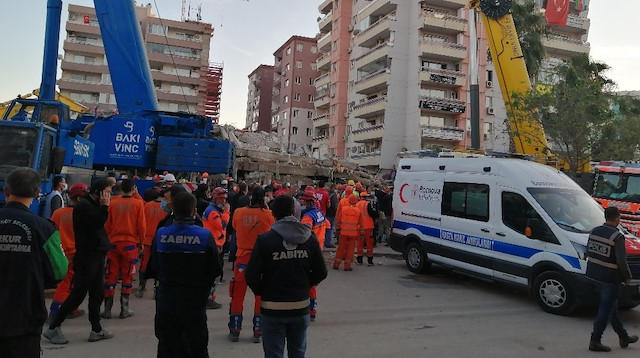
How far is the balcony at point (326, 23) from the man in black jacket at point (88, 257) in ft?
165

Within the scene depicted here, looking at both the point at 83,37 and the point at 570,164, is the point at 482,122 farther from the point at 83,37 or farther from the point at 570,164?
the point at 83,37

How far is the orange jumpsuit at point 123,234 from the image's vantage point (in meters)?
5.80

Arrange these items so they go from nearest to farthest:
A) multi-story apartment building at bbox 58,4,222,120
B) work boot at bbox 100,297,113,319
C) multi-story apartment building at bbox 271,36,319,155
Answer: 1. work boot at bbox 100,297,113,319
2. multi-story apartment building at bbox 58,4,222,120
3. multi-story apartment building at bbox 271,36,319,155

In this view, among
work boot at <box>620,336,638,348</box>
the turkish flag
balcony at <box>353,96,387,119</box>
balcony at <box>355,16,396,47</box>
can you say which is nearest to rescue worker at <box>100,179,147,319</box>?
work boot at <box>620,336,638,348</box>

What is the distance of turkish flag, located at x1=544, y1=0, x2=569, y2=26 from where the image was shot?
3934 cm

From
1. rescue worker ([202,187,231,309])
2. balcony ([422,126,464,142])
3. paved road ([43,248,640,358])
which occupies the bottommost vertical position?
paved road ([43,248,640,358])

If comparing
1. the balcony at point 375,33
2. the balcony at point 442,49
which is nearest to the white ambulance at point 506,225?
the balcony at point 442,49

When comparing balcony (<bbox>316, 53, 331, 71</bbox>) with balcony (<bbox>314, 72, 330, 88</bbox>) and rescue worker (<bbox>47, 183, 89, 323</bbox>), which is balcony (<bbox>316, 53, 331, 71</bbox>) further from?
rescue worker (<bbox>47, 183, 89, 323</bbox>)

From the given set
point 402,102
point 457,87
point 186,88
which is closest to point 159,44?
point 186,88

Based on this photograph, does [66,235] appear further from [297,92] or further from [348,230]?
[297,92]

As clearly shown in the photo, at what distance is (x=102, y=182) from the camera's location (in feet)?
16.6

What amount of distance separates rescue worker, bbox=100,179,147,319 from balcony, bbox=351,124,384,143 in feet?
113

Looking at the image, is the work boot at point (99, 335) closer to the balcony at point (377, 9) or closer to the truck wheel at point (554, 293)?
the truck wheel at point (554, 293)

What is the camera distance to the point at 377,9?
41.7 m
